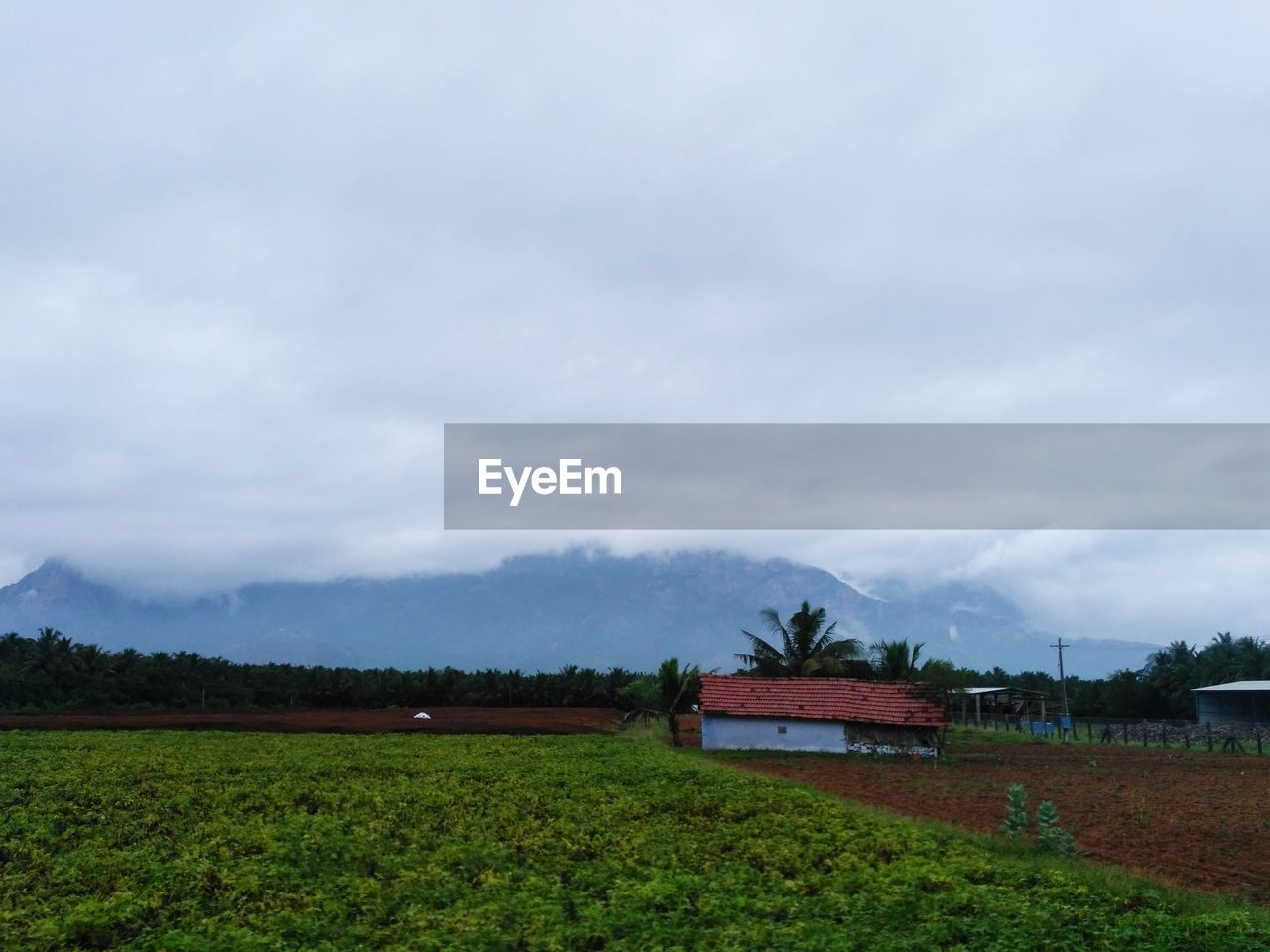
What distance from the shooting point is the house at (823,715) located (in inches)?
1319

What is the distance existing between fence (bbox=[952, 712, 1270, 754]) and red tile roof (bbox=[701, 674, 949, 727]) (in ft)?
39.4

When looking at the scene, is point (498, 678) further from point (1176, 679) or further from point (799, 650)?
point (1176, 679)

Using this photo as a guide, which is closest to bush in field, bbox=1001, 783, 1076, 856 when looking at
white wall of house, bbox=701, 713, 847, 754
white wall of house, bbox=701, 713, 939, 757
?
white wall of house, bbox=701, 713, 939, 757

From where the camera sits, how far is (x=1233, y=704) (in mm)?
52188

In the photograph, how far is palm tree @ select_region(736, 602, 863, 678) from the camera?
41.9 m

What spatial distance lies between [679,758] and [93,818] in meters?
15.5

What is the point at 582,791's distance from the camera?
20000 mm

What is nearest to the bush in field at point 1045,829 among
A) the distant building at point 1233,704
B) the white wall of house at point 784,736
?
the white wall of house at point 784,736

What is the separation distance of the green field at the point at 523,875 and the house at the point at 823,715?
1417cm

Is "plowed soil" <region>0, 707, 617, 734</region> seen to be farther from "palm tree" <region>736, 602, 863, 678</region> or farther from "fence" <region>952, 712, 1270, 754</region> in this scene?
"fence" <region>952, 712, 1270, 754</region>

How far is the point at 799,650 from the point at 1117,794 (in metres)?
19.9

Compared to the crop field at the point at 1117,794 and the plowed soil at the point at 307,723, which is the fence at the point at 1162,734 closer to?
the crop field at the point at 1117,794

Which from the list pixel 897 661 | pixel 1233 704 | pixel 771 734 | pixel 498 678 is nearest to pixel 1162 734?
pixel 897 661

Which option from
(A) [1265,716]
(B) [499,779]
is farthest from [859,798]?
(A) [1265,716]
